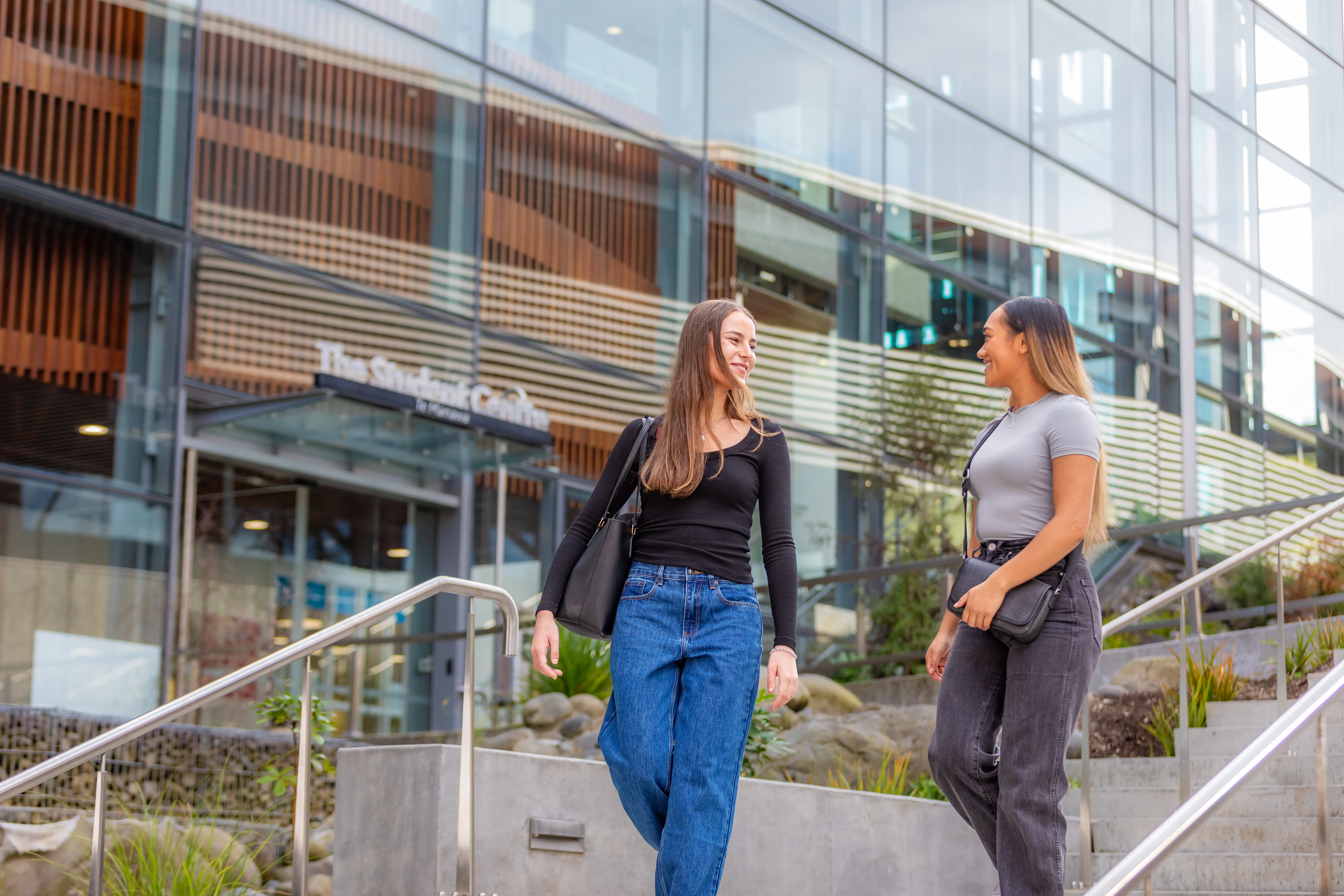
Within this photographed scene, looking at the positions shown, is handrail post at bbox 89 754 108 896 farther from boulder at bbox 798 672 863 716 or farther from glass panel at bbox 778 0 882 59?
glass panel at bbox 778 0 882 59

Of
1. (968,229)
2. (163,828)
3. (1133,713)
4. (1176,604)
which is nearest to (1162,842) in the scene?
(163,828)

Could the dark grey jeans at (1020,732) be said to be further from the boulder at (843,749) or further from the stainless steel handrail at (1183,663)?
the boulder at (843,749)

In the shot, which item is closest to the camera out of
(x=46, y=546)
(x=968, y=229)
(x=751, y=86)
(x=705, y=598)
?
(x=705, y=598)

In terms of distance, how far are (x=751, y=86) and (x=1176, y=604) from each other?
768 cm

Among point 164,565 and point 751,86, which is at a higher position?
point 751,86

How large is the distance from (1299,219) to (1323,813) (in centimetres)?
1647

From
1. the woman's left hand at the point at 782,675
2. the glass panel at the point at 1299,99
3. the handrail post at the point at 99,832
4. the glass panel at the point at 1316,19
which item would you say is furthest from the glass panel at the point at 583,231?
the woman's left hand at the point at 782,675

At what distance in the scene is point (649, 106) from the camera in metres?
15.8

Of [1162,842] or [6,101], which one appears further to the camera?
[6,101]

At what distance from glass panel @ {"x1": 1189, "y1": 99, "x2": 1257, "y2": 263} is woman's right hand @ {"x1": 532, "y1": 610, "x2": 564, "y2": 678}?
1610 cm

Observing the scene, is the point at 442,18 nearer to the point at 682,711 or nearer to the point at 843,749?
the point at 843,749

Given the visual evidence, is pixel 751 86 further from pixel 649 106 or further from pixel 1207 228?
pixel 1207 228

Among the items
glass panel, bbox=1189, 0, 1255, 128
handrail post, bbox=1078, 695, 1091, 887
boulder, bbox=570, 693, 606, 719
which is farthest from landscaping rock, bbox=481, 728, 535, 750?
glass panel, bbox=1189, 0, 1255, 128

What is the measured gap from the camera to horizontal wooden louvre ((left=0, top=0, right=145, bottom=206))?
11703mm
